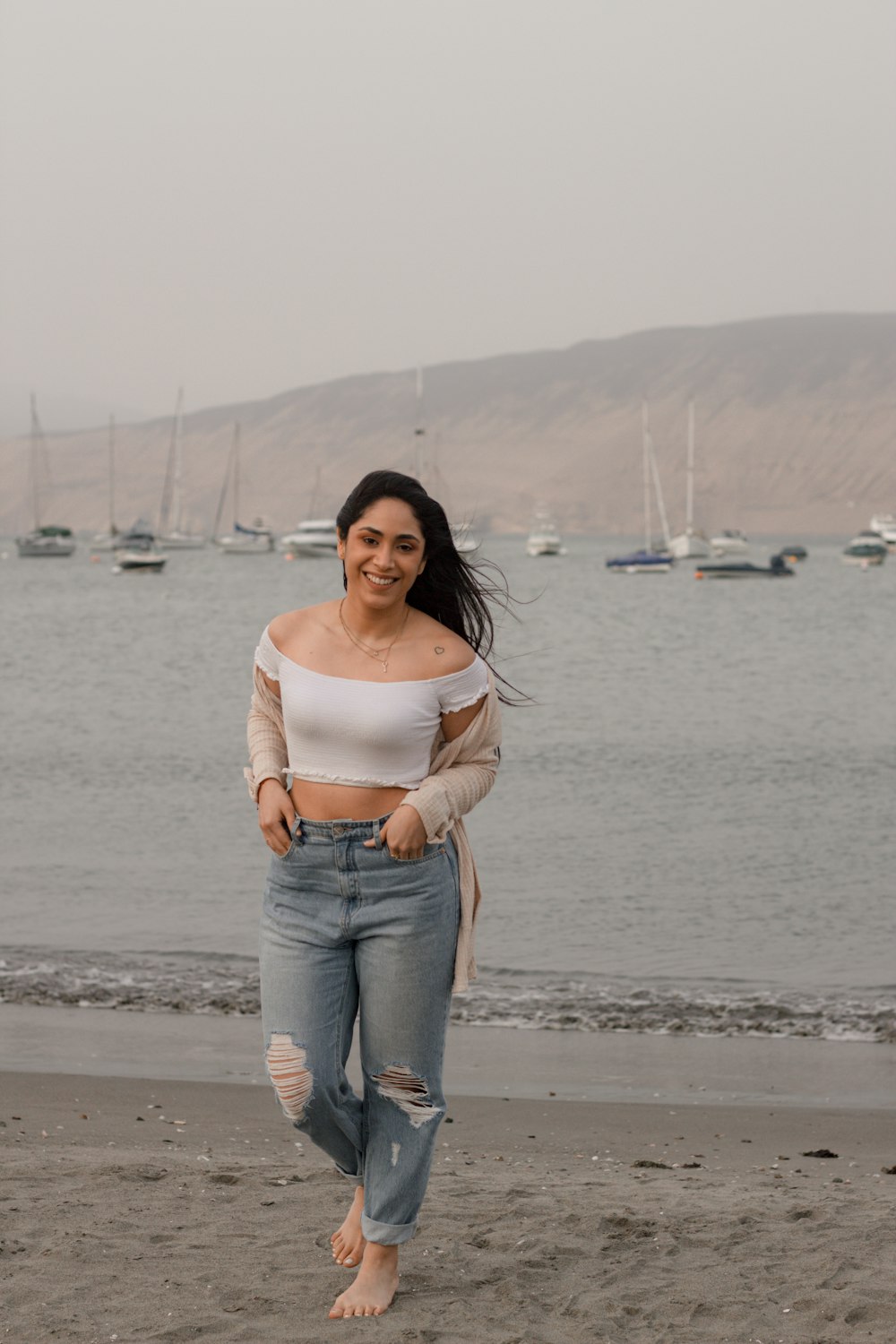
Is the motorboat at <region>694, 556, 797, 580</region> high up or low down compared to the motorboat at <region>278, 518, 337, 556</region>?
up

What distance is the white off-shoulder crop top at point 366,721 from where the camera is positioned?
11.2ft

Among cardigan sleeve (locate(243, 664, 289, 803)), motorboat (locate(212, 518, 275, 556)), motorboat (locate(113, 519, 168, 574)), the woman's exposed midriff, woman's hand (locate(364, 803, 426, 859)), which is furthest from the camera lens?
motorboat (locate(212, 518, 275, 556))

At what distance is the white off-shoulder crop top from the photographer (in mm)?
3400

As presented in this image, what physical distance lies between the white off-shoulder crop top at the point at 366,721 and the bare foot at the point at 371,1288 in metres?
1.11

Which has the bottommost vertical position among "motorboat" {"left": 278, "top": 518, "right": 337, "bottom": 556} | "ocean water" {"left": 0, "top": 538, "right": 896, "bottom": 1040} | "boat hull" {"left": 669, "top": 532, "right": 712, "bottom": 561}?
"motorboat" {"left": 278, "top": 518, "right": 337, "bottom": 556}

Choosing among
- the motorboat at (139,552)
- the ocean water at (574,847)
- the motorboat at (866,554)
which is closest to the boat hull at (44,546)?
the motorboat at (139,552)

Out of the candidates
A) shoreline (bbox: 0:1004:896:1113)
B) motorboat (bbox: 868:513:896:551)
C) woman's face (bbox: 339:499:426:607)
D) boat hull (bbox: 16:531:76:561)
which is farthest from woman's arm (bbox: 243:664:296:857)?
motorboat (bbox: 868:513:896:551)

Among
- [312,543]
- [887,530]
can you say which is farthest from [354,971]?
[887,530]

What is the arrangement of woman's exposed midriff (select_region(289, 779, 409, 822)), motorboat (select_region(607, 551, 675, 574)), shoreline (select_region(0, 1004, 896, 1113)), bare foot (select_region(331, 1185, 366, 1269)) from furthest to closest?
motorboat (select_region(607, 551, 675, 574)), shoreline (select_region(0, 1004, 896, 1113)), bare foot (select_region(331, 1185, 366, 1269)), woman's exposed midriff (select_region(289, 779, 409, 822))

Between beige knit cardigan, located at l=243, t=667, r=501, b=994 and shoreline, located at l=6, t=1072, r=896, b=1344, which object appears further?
shoreline, located at l=6, t=1072, r=896, b=1344

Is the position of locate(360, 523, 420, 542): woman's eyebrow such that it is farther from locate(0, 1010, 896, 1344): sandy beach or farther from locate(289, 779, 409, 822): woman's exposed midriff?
locate(0, 1010, 896, 1344): sandy beach

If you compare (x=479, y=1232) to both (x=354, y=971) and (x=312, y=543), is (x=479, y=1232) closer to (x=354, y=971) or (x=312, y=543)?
(x=354, y=971)

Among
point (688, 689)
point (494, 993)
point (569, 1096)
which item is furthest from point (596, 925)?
point (688, 689)

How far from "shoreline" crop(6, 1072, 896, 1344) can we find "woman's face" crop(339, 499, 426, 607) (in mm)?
1635
